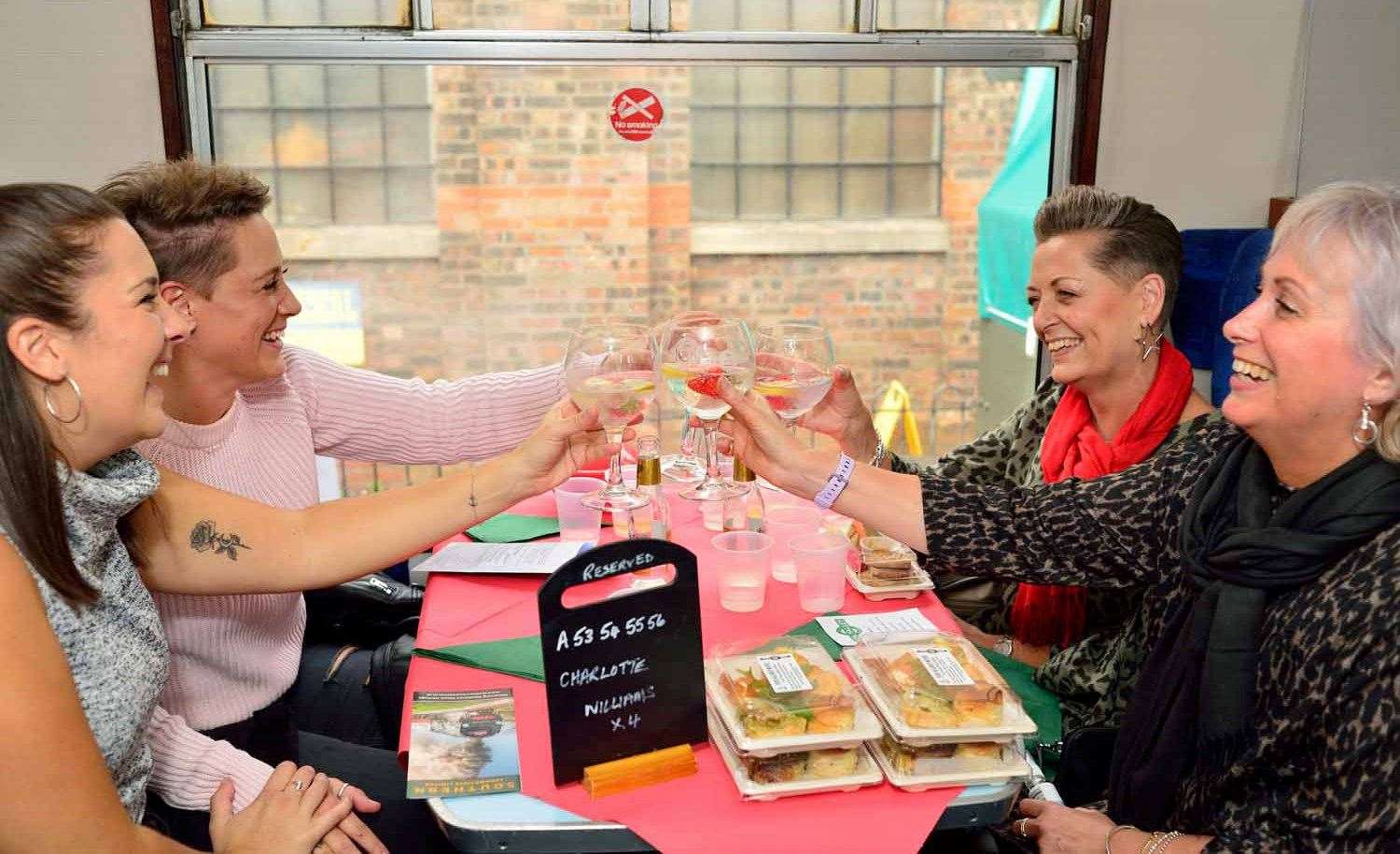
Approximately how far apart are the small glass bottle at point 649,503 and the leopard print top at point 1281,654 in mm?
530

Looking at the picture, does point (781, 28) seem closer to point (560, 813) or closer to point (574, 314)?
point (574, 314)

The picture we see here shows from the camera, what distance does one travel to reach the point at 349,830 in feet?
5.45

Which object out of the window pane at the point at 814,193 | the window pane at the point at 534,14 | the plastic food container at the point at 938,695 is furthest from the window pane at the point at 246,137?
the plastic food container at the point at 938,695

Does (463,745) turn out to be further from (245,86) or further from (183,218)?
(245,86)

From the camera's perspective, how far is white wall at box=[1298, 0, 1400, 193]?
369cm

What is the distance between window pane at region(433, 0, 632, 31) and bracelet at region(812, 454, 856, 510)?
1.98 metres

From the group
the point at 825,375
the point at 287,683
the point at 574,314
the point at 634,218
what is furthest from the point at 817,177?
the point at 287,683

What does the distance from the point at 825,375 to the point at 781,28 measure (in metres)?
1.82

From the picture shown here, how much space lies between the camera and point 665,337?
6.38 feet

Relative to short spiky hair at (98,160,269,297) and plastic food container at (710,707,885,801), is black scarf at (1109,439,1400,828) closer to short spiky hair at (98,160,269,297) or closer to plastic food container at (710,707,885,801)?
plastic food container at (710,707,885,801)

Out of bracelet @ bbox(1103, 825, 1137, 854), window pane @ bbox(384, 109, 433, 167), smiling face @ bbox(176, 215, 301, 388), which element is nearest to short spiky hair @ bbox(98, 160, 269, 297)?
smiling face @ bbox(176, 215, 301, 388)

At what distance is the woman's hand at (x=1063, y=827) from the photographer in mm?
1755

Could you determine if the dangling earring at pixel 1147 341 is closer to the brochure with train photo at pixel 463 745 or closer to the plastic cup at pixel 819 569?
the plastic cup at pixel 819 569

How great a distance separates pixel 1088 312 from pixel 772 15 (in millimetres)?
1643
